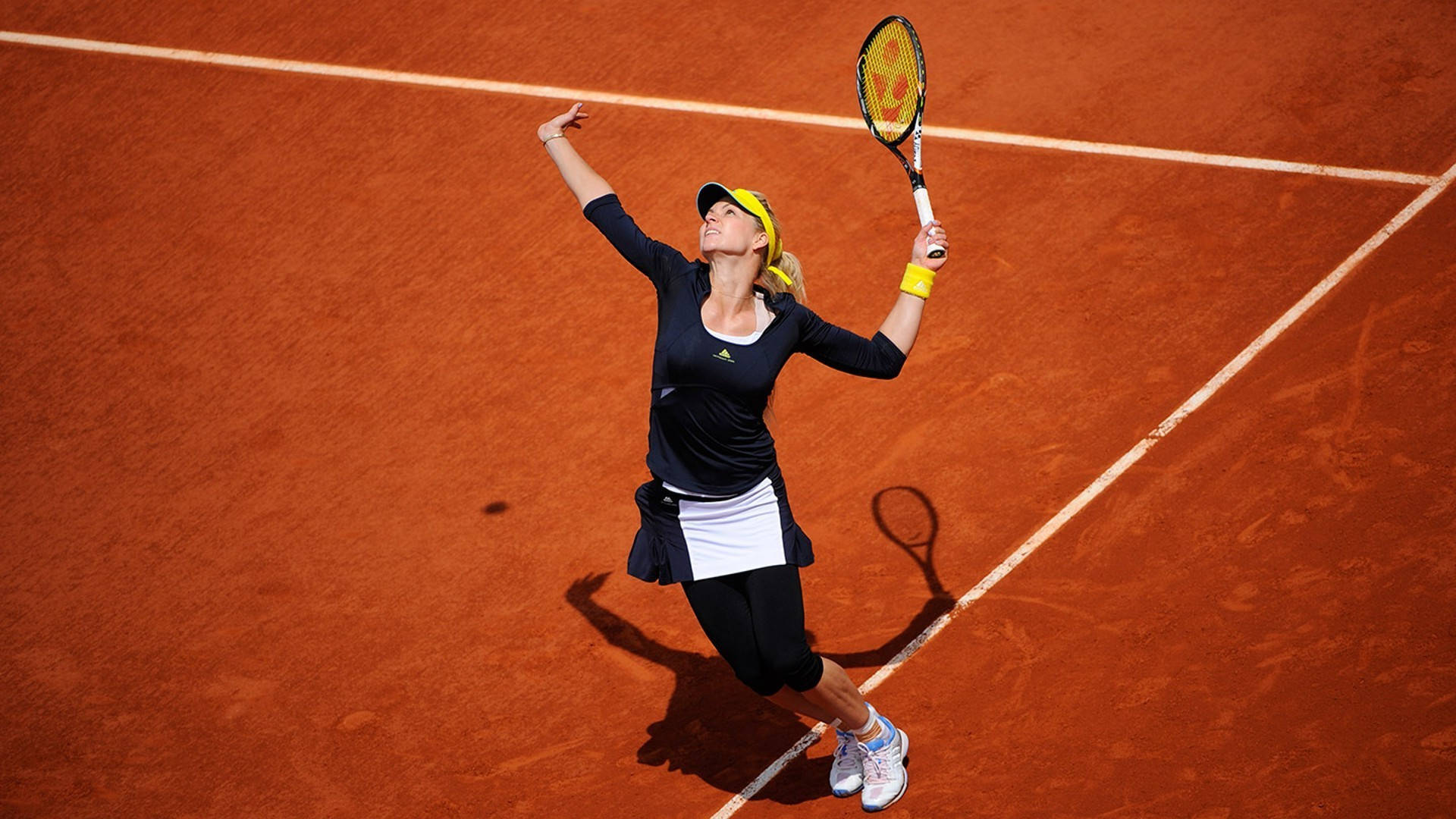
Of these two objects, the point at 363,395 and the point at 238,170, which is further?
the point at 238,170

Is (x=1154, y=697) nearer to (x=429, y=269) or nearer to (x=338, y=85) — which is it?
(x=429, y=269)

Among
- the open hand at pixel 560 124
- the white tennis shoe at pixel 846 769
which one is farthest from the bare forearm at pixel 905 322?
the white tennis shoe at pixel 846 769

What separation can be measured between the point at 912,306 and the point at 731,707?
2.50 m

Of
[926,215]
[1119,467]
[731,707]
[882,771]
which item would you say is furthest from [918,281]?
[1119,467]

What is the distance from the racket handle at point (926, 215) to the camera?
5.06 m

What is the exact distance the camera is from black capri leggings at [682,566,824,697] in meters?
5.24

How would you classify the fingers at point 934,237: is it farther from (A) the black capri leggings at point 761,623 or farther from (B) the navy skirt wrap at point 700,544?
(A) the black capri leggings at point 761,623

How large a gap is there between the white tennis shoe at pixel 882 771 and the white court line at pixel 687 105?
5259 mm

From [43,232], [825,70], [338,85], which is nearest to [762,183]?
[825,70]

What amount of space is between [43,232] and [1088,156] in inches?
312

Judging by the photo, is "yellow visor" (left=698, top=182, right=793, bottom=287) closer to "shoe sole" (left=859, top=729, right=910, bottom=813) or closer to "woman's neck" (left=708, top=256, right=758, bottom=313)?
"woman's neck" (left=708, top=256, right=758, bottom=313)

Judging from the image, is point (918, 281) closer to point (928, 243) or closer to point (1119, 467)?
point (928, 243)

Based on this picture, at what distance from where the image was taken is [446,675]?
22.3 ft

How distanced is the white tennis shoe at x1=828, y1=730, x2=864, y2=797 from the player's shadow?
0.14m
